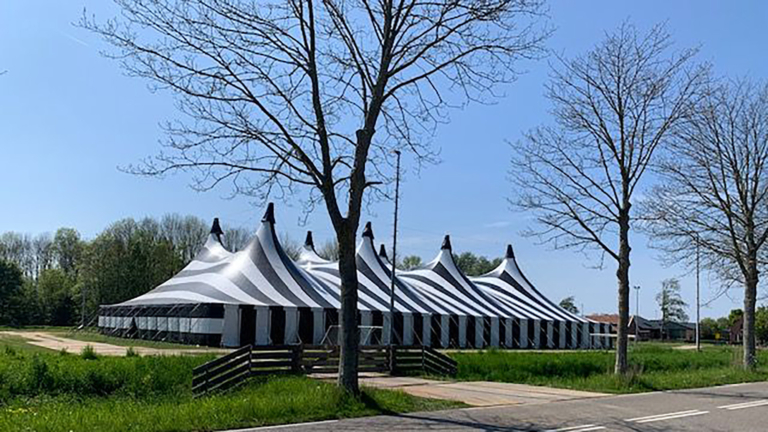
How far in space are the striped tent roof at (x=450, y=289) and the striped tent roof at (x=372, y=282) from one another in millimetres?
1725

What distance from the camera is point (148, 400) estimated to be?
17406 millimetres

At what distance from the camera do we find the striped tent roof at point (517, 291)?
5712 centimetres

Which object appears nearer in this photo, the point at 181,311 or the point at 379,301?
the point at 181,311

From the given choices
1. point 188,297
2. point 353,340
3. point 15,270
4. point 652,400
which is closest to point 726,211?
point 652,400

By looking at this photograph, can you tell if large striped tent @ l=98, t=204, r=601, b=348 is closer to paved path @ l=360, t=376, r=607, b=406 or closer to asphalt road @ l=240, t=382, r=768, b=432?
paved path @ l=360, t=376, r=607, b=406

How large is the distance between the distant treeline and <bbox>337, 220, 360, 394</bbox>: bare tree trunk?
55406mm

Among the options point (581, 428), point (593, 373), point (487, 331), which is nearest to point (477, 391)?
point (581, 428)

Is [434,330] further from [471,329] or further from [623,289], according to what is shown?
[623,289]

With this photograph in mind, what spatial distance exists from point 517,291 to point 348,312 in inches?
1830

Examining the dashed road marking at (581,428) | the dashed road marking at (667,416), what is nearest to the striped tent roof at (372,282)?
the dashed road marking at (667,416)

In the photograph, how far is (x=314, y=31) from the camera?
49.6 ft

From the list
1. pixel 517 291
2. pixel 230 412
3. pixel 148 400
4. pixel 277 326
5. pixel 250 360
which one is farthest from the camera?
pixel 517 291

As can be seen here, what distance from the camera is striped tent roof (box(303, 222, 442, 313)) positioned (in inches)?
1796

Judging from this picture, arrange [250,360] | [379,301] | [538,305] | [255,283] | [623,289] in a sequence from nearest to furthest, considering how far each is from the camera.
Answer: [250,360] < [623,289] < [255,283] < [379,301] < [538,305]
